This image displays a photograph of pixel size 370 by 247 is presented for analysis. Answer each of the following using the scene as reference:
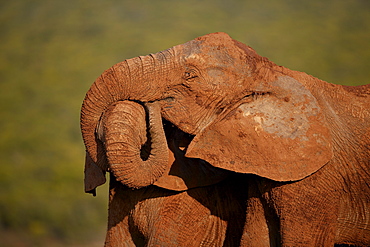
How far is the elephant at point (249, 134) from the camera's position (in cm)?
228

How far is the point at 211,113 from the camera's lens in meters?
2.38

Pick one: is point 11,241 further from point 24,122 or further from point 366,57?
point 366,57

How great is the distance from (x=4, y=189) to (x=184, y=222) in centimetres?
523

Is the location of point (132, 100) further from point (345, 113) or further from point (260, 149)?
point (345, 113)

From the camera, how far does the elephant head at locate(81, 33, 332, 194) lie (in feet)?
7.47

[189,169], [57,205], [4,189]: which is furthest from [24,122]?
[189,169]

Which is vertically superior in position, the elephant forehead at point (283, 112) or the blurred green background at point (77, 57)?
the blurred green background at point (77, 57)

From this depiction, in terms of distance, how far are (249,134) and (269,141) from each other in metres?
0.09

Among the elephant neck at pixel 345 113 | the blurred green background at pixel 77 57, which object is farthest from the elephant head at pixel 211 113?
the blurred green background at pixel 77 57

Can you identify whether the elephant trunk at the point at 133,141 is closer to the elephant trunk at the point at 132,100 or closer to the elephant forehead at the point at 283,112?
the elephant trunk at the point at 132,100

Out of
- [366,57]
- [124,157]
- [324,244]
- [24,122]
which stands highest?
[366,57]

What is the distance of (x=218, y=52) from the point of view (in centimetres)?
235

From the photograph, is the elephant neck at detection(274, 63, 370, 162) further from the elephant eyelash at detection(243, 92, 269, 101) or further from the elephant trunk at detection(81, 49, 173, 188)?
the elephant trunk at detection(81, 49, 173, 188)

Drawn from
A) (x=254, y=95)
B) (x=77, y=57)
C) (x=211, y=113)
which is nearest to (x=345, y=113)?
(x=254, y=95)
